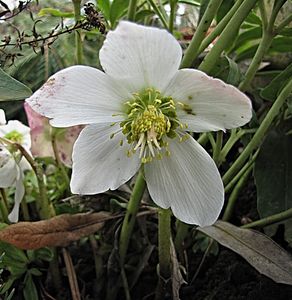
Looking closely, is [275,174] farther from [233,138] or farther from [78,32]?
[78,32]

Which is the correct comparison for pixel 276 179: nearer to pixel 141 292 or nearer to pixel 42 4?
pixel 141 292

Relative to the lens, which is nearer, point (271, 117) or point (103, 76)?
point (103, 76)

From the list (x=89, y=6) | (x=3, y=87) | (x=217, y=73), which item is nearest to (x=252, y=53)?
(x=217, y=73)

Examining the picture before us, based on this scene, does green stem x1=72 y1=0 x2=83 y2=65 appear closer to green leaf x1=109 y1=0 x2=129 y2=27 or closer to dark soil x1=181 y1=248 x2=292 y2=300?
green leaf x1=109 y1=0 x2=129 y2=27

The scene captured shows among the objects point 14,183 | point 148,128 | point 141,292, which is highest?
point 148,128

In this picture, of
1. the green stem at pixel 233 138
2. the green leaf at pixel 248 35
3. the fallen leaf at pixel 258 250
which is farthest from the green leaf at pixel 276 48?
the fallen leaf at pixel 258 250

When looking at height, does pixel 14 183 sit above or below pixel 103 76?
below

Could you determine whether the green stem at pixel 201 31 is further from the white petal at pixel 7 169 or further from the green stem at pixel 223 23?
the white petal at pixel 7 169
